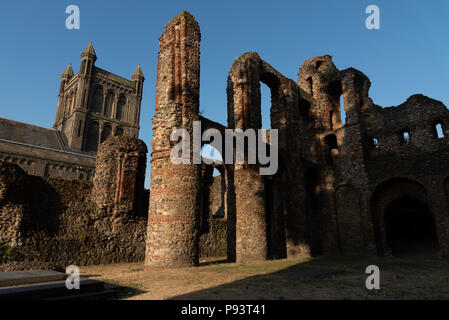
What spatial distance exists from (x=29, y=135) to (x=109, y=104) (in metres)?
19.7

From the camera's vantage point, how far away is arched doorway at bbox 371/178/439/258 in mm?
13659

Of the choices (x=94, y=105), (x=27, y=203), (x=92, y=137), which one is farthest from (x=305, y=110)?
(x=94, y=105)

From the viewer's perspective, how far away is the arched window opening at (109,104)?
173ft

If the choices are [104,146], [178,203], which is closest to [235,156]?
[178,203]

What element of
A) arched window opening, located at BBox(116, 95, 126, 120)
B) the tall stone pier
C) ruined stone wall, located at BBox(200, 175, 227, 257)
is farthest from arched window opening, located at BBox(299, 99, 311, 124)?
arched window opening, located at BBox(116, 95, 126, 120)

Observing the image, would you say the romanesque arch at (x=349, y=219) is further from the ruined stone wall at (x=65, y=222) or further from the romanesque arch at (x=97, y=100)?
the romanesque arch at (x=97, y=100)

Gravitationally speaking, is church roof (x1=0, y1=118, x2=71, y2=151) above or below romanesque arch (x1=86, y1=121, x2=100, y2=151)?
below

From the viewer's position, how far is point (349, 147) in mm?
15844

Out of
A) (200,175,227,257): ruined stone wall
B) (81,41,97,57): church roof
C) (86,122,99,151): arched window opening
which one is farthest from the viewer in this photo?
Answer: (81,41,97,57): church roof

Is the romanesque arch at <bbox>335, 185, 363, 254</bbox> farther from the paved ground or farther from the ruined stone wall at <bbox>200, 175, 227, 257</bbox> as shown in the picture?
the paved ground

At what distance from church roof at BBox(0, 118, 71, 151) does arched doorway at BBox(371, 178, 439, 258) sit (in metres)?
36.3

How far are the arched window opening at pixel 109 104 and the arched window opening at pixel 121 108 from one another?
4.19 feet

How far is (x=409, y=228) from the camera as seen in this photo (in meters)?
17.9

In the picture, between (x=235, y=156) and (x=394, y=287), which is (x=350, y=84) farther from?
(x=394, y=287)
